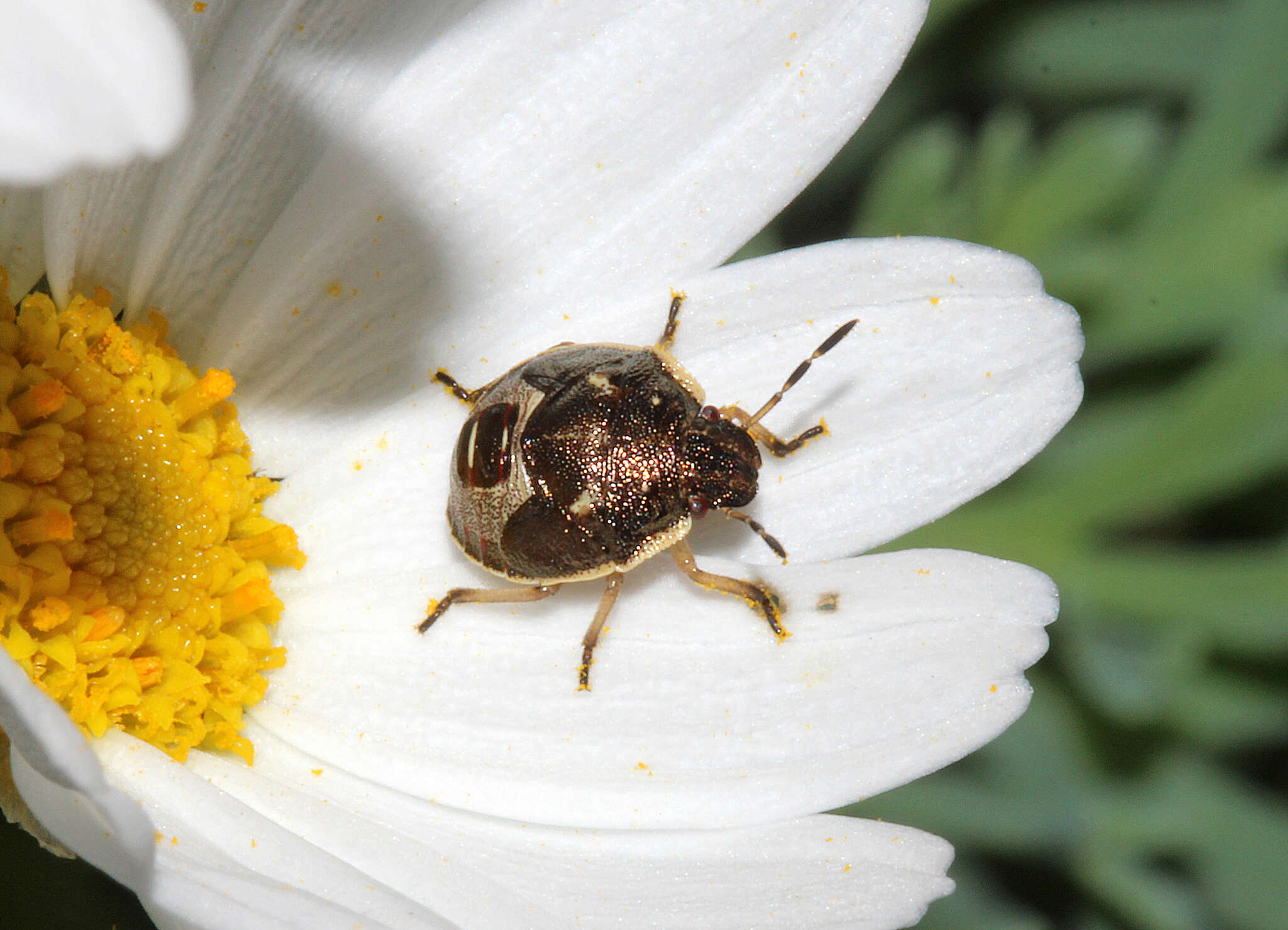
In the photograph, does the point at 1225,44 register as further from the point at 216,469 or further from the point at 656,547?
the point at 216,469

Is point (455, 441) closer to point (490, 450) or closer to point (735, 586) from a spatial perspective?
point (490, 450)

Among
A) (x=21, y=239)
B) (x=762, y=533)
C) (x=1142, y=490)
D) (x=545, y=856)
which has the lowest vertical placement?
(x=1142, y=490)

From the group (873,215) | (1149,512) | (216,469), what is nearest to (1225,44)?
(873,215)

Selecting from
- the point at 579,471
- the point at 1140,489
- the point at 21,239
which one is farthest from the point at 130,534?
the point at 1140,489

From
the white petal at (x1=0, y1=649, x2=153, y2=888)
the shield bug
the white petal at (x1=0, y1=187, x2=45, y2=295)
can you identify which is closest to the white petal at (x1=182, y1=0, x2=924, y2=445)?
the shield bug

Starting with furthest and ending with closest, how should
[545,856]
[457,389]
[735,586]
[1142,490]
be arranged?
1. [1142,490]
2. [457,389]
3. [735,586]
4. [545,856]
